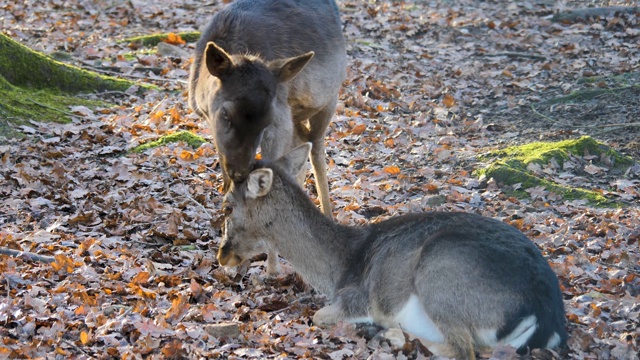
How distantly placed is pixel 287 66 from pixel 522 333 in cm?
320

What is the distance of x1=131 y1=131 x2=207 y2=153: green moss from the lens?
10.3 meters

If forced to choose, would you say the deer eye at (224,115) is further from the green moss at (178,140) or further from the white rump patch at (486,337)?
the green moss at (178,140)

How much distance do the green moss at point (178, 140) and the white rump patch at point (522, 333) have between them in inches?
226

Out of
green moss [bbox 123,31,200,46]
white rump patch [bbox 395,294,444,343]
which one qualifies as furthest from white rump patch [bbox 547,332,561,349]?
green moss [bbox 123,31,200,46]

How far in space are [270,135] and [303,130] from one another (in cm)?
184

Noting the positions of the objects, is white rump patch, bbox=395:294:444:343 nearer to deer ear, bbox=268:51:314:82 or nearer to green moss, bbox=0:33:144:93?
deer ear, bbox=268:51:314:82

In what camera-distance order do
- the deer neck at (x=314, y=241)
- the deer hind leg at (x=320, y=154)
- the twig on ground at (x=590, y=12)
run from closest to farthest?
the deer neck at (x=314, y=241)
the deer hind leg at (x=320, y=154)
the twig on ground at (x=590, y=12)

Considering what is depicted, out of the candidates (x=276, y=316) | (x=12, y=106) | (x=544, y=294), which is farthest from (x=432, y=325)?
(x=12, y=106)

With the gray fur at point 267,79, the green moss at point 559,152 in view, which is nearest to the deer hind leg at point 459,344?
the gray fur at point 267,79

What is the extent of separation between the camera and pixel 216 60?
709cm

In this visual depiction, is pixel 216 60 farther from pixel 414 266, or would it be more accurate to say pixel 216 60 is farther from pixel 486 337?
pixel 486 337

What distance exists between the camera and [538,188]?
9414 millimetres

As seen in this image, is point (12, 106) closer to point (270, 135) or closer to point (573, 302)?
point (270, 135)

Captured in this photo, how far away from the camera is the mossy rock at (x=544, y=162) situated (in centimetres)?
943
